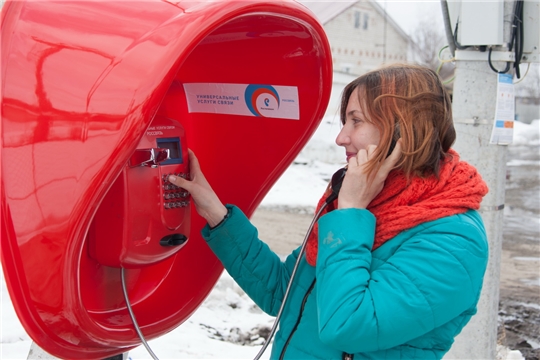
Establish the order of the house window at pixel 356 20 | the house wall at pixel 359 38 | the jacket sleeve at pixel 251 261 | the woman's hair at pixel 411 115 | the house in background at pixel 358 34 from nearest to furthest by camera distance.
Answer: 1. the woman's hair at pixel 411 115
2. the jacket sleeve at pixel 251 261
3. the house in background at pixel 358 34
4. the house wall at pixel 359 38
5. the house window at pixel 356 20

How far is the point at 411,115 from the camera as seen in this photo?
1.32 metres

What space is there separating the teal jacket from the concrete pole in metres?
1.58

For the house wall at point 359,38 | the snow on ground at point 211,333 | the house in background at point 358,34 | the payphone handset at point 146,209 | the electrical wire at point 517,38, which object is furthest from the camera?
the house wall at point 359,38

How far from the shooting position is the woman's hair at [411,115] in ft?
4.27

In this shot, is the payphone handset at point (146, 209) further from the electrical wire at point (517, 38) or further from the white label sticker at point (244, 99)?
the electrical wire at point (517, 38)

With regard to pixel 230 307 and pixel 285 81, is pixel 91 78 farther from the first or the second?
pixel 230 307

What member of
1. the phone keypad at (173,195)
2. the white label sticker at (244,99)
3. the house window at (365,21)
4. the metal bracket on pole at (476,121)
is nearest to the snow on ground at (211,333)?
the white label sticker at (244,99)

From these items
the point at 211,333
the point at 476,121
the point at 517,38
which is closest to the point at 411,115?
the point at 476,121

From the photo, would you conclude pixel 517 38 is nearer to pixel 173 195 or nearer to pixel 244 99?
pixel 244 99

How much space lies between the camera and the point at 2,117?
123 cm

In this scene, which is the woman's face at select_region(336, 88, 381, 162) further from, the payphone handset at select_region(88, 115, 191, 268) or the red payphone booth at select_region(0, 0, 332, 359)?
the payphone handset at select_region(88, 115, 191, 268)

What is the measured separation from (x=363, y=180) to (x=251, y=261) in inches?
17.9

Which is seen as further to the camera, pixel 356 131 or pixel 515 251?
pixel 515 251

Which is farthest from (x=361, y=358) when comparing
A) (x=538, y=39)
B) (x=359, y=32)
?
(x=359, y=32)
